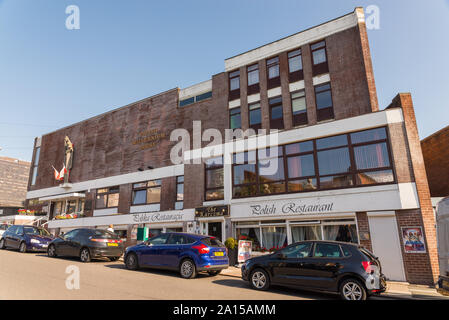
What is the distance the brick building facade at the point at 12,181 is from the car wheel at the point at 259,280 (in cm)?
8242

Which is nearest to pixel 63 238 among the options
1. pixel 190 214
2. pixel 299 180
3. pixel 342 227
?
pixel 190 214

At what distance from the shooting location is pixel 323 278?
7.78 metres

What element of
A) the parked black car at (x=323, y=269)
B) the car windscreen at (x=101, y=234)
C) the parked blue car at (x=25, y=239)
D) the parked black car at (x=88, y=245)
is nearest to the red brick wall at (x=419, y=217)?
the parked black car at (x=323, y=269)

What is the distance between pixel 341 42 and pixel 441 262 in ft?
41.4

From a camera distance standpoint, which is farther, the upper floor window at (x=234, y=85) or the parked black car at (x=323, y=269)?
the upper floor window at (x=234, y=85)

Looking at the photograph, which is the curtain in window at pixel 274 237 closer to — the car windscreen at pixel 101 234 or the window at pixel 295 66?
the car windscreen at pixel 101 234

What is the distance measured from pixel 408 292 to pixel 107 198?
21598 mm

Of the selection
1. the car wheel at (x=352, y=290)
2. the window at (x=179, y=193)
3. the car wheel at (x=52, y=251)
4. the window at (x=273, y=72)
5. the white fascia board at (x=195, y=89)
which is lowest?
the car wheel at (x=352, y=290)

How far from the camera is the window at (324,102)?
15.7 metres

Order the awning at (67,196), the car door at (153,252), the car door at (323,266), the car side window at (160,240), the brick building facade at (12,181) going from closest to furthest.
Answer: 1. the car door at (323,266)
2. the car door at (153,252)
3. the car side window at (160,240)
4. the awning at (67,196)
5. the brick building facade at (12,181)

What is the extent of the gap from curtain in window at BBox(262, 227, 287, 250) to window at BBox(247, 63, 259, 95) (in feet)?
28.6

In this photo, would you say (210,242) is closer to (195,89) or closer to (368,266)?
(368,266)

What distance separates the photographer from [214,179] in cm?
1816

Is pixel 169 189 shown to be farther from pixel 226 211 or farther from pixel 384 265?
pixel 384 265
